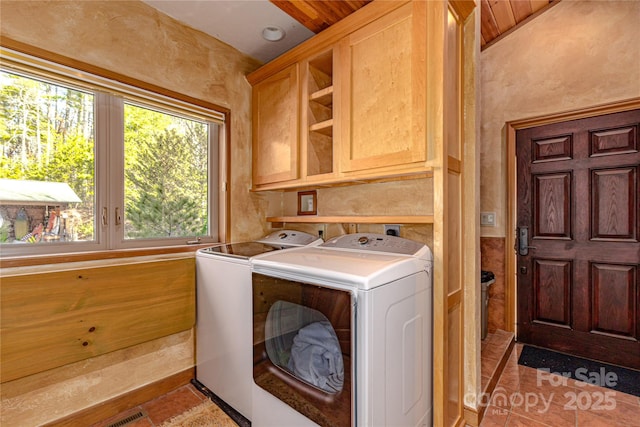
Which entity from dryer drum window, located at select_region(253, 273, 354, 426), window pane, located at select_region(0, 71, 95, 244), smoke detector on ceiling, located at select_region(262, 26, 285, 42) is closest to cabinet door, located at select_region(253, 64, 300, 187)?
smoke detector on ceiling, located at select_region(262, 26, 285, 42)

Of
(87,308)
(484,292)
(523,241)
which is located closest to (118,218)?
(87,308)

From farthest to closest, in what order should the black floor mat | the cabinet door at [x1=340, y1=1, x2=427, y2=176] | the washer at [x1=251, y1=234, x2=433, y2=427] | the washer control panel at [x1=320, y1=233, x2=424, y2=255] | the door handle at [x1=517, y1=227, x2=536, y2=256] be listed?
the door handle at [x1=517, y1=227, x2=536, y2=256] → the black floor mat → the washer control panel at [x1=320, y1=233, x2=424, y2=255] → the cabinet door at [x1=340, y1=1, x2=427, y2=176] → the washer at [x1=251, y1=234, x2=433, y2=427]

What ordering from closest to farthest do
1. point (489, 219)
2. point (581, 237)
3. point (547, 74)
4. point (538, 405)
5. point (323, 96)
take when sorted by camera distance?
point (538, 405), point (323, 96), point (581, 237), point (547, 74), point (489, 219)

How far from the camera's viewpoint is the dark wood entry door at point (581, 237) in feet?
7.23

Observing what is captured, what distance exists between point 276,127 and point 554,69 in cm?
236

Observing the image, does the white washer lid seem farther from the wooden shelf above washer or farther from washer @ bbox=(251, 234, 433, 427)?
the wooden shelf above washer

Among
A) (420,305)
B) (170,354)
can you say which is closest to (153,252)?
(170,354)

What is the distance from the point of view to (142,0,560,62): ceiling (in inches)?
72.4

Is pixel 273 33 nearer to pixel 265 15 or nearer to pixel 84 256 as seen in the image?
pixel 265 15

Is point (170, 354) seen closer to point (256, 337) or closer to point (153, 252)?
point (153, 252)

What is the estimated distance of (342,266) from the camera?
4.29 feet

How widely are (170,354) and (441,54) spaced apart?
94.6 inches

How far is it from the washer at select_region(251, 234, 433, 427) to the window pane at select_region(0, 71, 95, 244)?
110cm

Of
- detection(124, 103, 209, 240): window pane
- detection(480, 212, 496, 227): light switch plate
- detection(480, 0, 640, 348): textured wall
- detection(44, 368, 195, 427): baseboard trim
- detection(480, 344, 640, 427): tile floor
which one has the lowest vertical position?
detection(480, 344, 640, 427): tile floor
